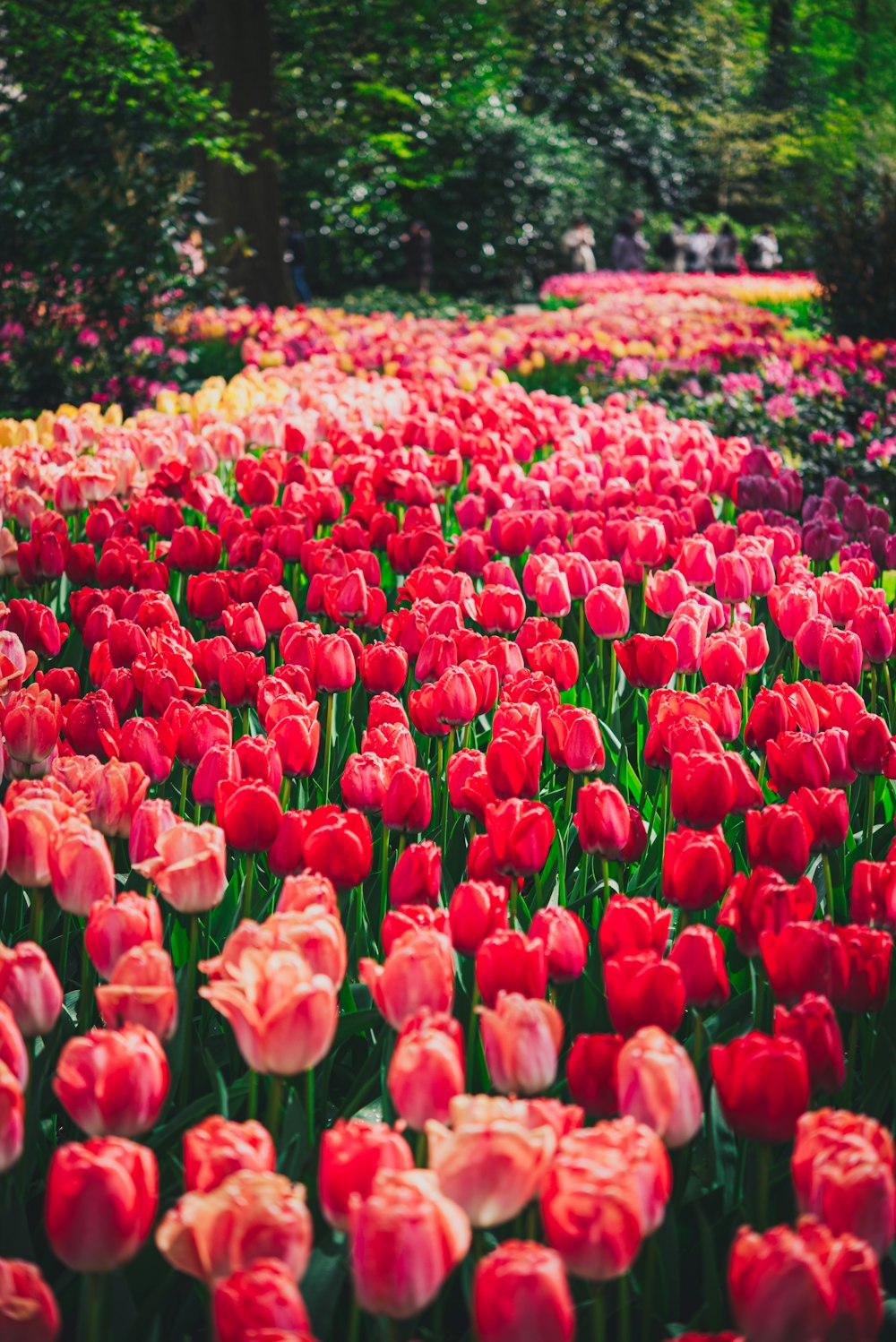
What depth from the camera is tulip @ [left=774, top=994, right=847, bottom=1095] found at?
1.28 meters

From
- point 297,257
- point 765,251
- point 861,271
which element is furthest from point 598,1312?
point 765,251

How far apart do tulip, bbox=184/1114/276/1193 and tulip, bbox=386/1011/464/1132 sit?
132 millimetres

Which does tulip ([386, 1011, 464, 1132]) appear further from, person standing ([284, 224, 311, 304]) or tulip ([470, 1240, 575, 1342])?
person standing ([284, 224, 311, 304])

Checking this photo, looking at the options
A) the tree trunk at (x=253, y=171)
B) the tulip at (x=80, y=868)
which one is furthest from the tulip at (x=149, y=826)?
the tree trunk at (x=253, y=171)

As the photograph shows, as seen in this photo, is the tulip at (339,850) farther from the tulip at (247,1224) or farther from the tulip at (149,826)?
the tulip at (247,1224)

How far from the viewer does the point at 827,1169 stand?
3.40 ft

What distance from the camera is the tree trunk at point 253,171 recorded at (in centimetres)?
1508

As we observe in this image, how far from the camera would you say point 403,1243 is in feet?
3.15

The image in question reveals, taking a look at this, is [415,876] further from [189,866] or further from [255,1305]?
[255,1305]

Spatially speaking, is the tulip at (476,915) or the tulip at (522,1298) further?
the tulip at (476,915)

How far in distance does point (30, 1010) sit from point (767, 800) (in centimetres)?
161

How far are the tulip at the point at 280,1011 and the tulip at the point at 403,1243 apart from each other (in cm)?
26

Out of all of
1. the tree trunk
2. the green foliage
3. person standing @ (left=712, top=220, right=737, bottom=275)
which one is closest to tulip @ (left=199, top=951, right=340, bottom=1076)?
the green foliage

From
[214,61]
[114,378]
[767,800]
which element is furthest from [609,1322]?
[214,61]
